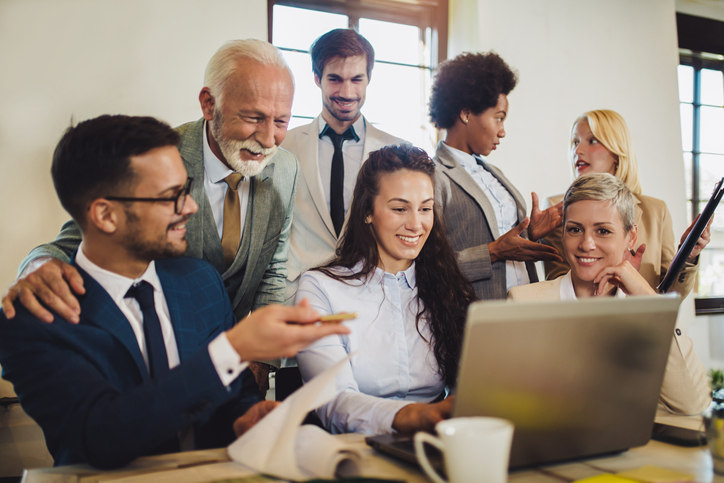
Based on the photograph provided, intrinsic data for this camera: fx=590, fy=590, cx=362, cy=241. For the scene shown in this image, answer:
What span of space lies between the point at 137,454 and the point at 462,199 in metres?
1.64

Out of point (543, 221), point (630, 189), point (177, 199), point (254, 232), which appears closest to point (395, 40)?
point (630, 189)

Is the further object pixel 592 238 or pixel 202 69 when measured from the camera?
pixel 202 69

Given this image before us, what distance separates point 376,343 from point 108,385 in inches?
30.6

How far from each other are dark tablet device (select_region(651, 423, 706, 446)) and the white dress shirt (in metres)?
0.58

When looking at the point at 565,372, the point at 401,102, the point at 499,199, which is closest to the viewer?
the point at 565,372

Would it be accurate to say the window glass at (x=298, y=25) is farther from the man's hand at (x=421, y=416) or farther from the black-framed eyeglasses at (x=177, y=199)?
the man's hand at (x=421, y=416)

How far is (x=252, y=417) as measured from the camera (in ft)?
4.01

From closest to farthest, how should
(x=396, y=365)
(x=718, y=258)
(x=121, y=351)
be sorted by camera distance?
(x=121, y=351)
(x=396, y=365)
(x=718, y=258)

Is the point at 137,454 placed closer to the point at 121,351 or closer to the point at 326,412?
the point at 121,351

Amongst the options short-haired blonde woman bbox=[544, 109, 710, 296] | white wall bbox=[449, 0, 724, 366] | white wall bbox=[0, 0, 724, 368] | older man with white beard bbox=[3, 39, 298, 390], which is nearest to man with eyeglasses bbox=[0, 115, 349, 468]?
older man with white beard bbox=[3, 39, 298, 390]

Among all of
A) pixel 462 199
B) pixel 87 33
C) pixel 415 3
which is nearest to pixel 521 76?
pixel 415 3

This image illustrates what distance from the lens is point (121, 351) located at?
4.05ft

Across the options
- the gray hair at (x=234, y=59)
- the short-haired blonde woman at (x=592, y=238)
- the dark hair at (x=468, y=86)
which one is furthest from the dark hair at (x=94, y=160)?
the dark hair at (x=468, y=86)

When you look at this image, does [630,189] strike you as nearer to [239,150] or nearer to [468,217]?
[468,217]
